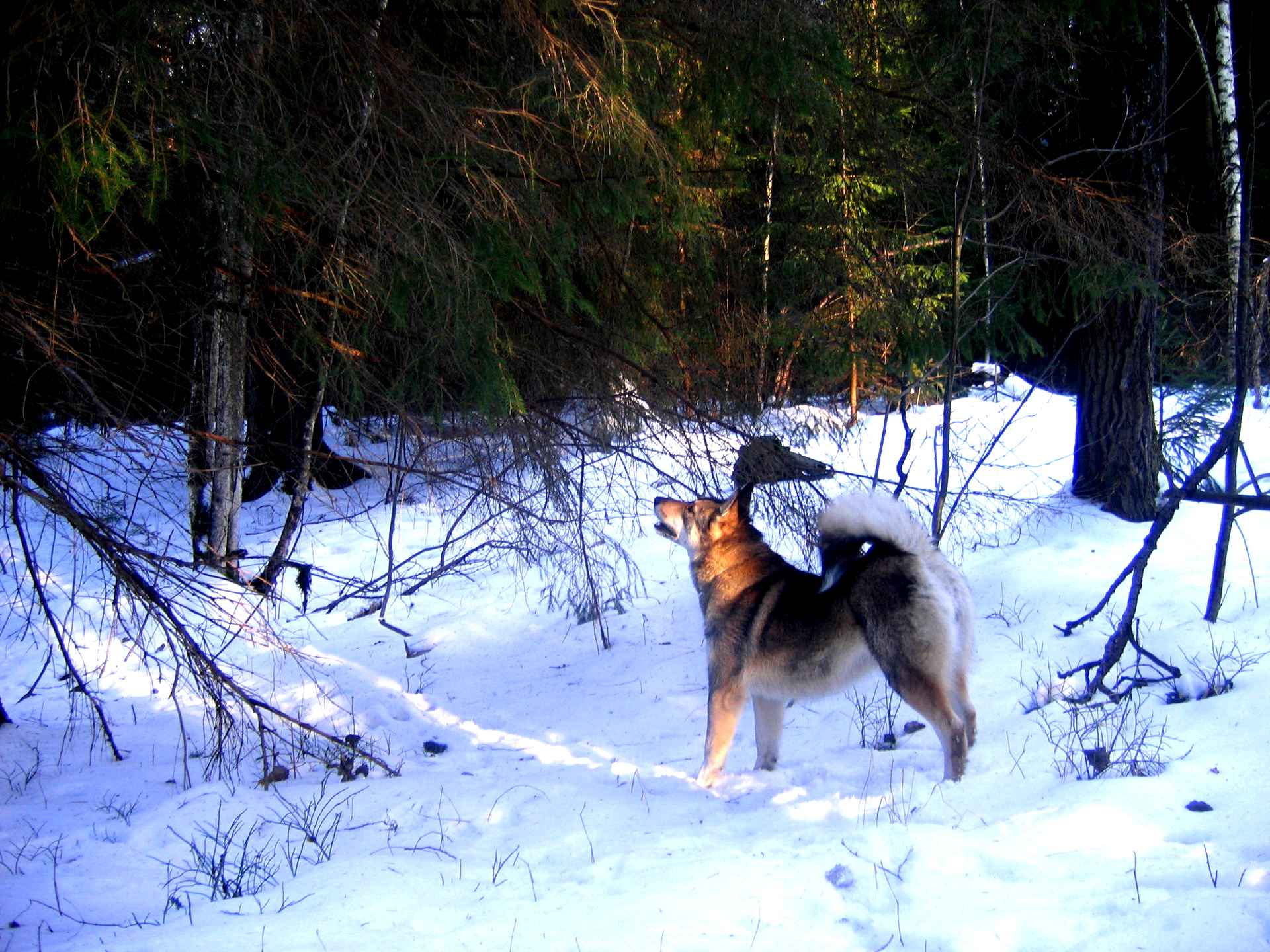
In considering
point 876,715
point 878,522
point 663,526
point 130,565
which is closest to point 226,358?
point 130,565

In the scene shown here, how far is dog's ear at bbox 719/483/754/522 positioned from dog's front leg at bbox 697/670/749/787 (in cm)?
110

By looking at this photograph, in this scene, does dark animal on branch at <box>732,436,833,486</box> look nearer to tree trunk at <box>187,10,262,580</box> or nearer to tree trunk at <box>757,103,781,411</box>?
tree trunk at <box>757,103,781,411</box>

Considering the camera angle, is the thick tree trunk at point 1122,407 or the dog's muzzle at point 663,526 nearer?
the dog's muzzle at point 663,526

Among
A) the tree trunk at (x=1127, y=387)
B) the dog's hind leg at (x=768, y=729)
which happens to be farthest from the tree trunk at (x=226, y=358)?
the tree trunk at (x=1127, y=387)

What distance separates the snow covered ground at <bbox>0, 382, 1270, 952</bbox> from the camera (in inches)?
129

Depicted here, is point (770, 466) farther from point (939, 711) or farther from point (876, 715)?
point (939, 711)

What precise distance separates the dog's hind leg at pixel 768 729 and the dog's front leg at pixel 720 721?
121 mm

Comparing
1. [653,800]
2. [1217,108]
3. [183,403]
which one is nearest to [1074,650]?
[653,800]

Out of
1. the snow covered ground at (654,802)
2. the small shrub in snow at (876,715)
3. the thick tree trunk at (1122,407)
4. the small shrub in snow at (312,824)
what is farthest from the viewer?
the thick tree trunk at (1122,407)

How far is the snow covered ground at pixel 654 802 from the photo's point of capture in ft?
10.8

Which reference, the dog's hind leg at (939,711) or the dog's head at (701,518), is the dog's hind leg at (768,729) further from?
the dog's head at (701,518)

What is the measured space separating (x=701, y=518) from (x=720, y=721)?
1328 mm

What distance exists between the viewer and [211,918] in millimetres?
3662

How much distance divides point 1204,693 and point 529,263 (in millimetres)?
4950
